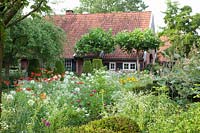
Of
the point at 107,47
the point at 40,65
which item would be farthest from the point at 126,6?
the point at 40,65

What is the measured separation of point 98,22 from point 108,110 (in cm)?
2280

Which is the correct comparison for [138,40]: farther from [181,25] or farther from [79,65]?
[79,65]

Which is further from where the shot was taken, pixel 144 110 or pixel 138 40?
pixel 138 40

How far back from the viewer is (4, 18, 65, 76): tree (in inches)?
711

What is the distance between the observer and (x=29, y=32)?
59.4 feet

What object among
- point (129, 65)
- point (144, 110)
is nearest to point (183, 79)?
point (144, 110)

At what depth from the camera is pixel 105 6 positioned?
152ft

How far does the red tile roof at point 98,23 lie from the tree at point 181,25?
1.95m

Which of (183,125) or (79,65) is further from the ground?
(183,125)

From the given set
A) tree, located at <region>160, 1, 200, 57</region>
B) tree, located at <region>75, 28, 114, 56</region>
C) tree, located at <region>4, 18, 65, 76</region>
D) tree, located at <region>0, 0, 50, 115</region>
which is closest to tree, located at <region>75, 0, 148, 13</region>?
tree, located at <region>160, 1, 200, 57</region>

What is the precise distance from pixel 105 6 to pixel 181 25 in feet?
71.1

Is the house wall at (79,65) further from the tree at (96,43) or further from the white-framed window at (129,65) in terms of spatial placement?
the white-framed window at (129,65)

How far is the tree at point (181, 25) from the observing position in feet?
82.9

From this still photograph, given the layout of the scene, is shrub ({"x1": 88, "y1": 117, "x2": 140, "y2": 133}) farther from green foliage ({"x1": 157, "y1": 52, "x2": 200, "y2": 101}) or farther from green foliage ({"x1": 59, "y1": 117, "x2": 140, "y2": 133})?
green foliage ({"x1": 157, "y1": 52, "x2": 200, "y2": 101})
